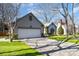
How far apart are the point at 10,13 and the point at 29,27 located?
0.64 m

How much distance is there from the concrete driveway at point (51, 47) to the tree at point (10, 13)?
55 centimetres

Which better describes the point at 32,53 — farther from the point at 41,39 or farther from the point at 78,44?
the point at 78,44

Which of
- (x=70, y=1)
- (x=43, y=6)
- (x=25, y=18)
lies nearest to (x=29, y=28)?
(x=25, y=18)

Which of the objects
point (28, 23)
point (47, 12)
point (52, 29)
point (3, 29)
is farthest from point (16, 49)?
point (47, 12)

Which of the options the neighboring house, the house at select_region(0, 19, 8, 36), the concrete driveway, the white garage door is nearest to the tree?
the house at select_region(0, 19, 8, 36)

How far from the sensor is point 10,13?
6.03 meters

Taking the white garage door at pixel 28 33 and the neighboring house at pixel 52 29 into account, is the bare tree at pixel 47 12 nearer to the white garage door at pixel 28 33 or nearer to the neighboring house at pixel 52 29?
the neighboring house at pixel 52 29

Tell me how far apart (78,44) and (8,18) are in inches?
72.4

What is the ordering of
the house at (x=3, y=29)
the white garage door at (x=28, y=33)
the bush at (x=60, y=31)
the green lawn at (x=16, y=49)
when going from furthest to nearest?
the white garage door at (x=28, y=33), the bush at (x=60, y=31), the house at (x=3, y=29), the green lawn at (x=16, y=49)

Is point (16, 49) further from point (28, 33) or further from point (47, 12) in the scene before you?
point (47, 12)

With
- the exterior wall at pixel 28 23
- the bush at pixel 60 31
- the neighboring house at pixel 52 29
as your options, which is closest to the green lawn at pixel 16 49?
the exterior wall at pixel 28 23

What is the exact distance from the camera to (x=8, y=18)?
6.06 m

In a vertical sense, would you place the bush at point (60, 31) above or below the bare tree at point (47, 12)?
below

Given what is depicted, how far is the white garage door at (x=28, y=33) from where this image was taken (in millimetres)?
6285
